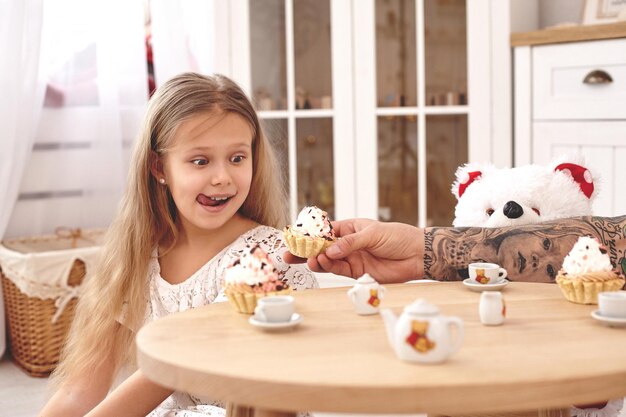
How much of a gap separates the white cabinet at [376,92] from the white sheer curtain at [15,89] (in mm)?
698

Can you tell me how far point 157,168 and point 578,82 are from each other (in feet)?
4.77

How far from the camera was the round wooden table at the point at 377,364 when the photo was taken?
0.90 metres

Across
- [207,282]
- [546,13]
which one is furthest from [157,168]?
[546,13]

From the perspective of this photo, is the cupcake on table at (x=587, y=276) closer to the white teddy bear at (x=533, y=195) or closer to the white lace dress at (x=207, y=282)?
the white teddy bear at (x=533, y=195)

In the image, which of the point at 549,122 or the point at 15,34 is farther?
the point at 15,34

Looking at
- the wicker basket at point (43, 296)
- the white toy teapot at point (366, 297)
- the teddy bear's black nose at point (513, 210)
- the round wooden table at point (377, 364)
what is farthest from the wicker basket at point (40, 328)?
the white toy teapot at point (366, 297)

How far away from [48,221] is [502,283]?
7.59 ft

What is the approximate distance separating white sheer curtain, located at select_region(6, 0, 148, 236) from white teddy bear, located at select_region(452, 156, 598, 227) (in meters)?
1.79

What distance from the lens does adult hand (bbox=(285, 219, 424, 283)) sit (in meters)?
1.55

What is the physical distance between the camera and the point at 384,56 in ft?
10.4

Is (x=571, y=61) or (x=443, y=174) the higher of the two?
(x=571, y=61)

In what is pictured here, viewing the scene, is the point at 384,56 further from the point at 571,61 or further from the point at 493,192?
the point at 493,192

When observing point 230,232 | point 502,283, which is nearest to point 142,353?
point 502,283

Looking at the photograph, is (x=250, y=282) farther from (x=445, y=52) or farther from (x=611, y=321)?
(x=445, y=52)
